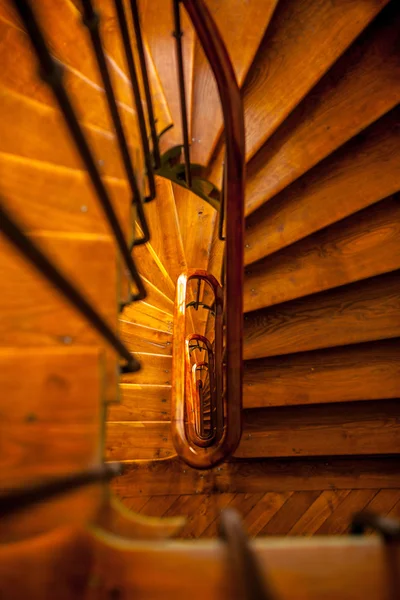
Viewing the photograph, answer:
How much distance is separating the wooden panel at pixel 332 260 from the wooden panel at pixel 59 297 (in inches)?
59.6

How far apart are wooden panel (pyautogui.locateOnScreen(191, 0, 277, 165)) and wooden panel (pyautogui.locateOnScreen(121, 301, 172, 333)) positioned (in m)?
2.19

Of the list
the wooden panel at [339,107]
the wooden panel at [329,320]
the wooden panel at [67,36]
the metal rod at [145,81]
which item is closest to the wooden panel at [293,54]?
the wooden panel at [339,107]

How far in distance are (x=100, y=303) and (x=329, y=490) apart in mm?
2359

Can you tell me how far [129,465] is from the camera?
3389mm

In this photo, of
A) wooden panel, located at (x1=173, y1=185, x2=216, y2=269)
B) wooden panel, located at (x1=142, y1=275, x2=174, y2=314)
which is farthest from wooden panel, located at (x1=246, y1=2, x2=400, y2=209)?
wooden panel, located at (x1=142, y1=275, x2=174, y2=314)

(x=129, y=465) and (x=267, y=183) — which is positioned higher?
(x=267, y=183)

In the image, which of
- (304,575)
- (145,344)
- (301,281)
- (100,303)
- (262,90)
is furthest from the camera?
(145,344)

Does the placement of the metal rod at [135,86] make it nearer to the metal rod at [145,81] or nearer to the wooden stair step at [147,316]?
the metal rod at [145,81]

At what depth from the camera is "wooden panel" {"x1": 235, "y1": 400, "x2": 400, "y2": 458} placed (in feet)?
8.26

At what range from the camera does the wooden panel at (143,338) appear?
3660 mm

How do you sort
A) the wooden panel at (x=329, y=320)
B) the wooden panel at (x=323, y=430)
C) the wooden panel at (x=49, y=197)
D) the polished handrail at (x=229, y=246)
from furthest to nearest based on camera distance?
the wooden panel at (x=323, y=430) < the wooden panel at (x=329, y=320) < the polished handrail at (x=229, y=246) < the wooden panel at (x=49, y=197)

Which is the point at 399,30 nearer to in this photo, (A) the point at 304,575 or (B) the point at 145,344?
(A) the point at 304,575

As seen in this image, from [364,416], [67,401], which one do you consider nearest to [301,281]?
[364,416]

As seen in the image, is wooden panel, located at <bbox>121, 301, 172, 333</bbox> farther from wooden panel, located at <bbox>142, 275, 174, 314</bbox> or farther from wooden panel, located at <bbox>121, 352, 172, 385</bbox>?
wooden panel, located at <bbox>121, 352, 172, 385</bbox>
